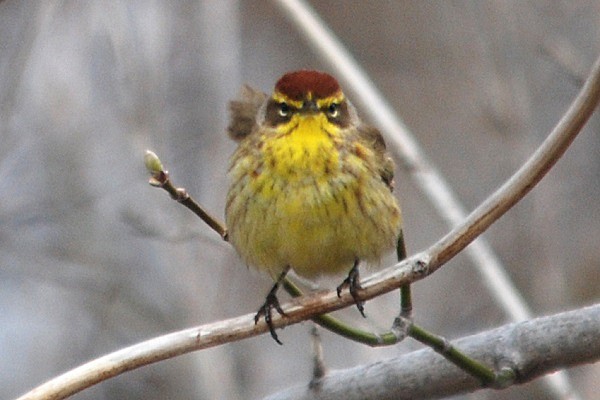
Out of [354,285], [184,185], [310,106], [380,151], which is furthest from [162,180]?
[184,185]

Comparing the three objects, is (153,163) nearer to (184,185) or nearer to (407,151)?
(407,151)

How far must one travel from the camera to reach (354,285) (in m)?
3.05

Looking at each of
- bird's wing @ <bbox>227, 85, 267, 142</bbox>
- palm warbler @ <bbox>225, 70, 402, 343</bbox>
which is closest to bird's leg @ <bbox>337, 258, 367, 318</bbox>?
palm warbler @ <bbox>225, 70, 402, 343</bbox>

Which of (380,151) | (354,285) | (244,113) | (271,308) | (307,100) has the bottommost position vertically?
(354,285)

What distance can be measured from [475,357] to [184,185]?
3.18 m

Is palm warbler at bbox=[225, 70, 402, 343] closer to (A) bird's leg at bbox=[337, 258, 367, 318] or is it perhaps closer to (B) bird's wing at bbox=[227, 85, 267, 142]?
(A) bird's leg at bbox=[337, 258, 367, 318]

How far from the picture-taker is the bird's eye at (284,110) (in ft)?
13.0

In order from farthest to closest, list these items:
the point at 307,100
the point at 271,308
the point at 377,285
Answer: the point at 307,100 < the point at 271,308 < the point at 377,285

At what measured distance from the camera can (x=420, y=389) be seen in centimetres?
301

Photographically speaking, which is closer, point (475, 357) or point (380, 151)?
point (475, 357)

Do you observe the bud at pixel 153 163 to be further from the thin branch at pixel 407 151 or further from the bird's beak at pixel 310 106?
the thin branch at pixel 407 151

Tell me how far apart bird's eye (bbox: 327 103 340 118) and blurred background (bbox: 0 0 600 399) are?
1.55 ft

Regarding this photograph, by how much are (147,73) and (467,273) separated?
2.55m

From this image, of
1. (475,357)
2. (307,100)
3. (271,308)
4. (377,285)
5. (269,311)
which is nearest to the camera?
(377,285)
